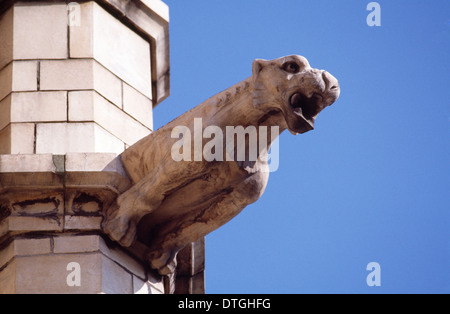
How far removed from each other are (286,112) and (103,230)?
4.72 ft

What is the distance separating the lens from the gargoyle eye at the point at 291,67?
1053 cm

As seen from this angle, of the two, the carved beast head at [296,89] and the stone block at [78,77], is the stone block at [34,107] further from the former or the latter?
the carved beast head at [296,89]

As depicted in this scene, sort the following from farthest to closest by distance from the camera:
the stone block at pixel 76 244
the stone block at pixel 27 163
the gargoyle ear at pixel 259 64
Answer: the stone block at pixel 27 163
the stone block at pixel 76 244
the gargoyle ear at pixel 259 64

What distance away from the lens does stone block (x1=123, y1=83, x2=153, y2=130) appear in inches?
471

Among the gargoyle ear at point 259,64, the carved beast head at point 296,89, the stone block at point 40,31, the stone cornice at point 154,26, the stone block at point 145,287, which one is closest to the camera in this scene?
the carved beast head at point 296,89

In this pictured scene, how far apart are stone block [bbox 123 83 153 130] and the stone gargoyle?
818mm

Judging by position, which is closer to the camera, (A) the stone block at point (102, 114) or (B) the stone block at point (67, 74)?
(A) the stone block at point (102, 114)

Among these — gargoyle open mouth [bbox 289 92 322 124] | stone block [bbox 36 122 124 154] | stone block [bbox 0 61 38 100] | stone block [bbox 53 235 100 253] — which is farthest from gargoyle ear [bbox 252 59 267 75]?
stone block [bbox 0 61 38 100]

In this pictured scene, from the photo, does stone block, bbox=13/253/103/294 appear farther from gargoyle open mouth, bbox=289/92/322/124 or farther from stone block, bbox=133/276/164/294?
gargoyle open mouth, bbox=289/92/322/124

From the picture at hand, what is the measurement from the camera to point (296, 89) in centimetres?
1045

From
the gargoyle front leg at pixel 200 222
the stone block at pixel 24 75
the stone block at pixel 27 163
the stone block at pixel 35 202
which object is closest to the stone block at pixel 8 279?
the stone block at pixel 35 202

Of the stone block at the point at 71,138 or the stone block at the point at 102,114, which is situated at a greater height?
the stone block at the point at 102,114
